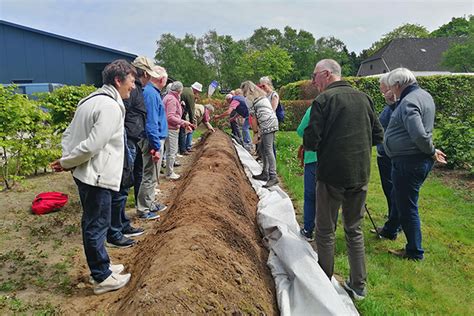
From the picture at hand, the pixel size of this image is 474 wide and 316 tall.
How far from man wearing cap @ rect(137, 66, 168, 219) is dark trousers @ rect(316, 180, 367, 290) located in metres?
2.30

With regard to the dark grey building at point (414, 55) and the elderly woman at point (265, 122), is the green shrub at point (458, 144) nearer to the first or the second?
the elderly woman at point (265, 122)

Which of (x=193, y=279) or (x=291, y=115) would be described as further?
(x=291, y=115)

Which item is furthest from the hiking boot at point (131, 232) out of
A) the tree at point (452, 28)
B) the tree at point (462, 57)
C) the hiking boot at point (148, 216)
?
the tree at point (452, 28)

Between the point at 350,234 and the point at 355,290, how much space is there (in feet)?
1.75

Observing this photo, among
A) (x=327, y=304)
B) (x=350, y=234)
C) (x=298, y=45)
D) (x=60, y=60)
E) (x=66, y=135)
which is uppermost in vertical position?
(x=298, y=45)

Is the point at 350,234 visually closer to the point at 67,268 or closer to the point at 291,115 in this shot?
the point at 67,268

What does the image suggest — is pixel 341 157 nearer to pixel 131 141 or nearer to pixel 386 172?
pixel 386 172

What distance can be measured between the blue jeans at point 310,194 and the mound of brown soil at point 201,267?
0.69 m

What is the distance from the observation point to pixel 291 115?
Answer: 18781 millimetres

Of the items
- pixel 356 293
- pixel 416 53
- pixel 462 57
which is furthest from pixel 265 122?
pixel 416 53

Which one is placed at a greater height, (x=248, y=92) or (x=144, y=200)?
(x=248, y=92)

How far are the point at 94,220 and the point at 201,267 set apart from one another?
1.00 m

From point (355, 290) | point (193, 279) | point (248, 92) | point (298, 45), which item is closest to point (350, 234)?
point (355, 290)

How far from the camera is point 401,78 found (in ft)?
12.9
